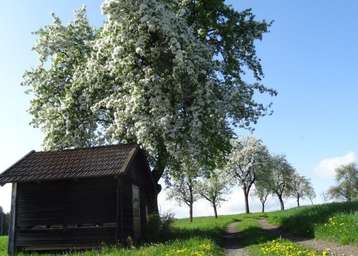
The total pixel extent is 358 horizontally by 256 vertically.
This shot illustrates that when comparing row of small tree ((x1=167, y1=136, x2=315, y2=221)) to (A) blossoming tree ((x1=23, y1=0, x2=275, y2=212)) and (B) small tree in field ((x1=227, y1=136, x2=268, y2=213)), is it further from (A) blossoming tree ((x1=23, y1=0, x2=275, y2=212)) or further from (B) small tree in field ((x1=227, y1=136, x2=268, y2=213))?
(A) blossoming tree ((x1=23, y1=0, x2=275, y2=212))

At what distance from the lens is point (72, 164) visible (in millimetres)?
25344

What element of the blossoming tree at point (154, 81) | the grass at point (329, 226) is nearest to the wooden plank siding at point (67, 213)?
the blossoming tree at point (154, 81)

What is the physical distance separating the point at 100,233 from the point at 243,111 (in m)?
13.4

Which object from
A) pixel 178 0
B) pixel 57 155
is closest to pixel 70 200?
pixel 57 155

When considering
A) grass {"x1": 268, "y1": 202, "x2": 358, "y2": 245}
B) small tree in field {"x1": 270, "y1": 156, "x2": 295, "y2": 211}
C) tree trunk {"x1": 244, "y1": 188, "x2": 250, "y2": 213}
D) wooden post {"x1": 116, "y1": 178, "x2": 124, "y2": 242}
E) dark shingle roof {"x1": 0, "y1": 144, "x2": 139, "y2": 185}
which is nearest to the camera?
grass {"x1": 268, "y1": 202, "x2": 358, "y2": 245}

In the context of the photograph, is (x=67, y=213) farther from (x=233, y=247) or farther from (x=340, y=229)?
(x=340, y=229)

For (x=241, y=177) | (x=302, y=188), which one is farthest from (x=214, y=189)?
(x=302, y=188)

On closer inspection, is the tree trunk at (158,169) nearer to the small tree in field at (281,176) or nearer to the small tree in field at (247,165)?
the small tree in field at (247,165)

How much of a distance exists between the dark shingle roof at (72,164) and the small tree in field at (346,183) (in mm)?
102861

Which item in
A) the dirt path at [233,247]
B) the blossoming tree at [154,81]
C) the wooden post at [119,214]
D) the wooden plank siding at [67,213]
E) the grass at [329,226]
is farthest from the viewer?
the blossoming tree at [154,81]

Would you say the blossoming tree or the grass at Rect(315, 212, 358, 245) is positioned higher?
the blossoming tree

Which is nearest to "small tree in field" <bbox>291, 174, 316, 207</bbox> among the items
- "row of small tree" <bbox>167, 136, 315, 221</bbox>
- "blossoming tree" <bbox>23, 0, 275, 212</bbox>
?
"row of small tree" <bbox>167, 136, 315, 221</bbox>

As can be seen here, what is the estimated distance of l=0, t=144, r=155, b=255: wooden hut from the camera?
2428 cm

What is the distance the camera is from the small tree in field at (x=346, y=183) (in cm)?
11800
